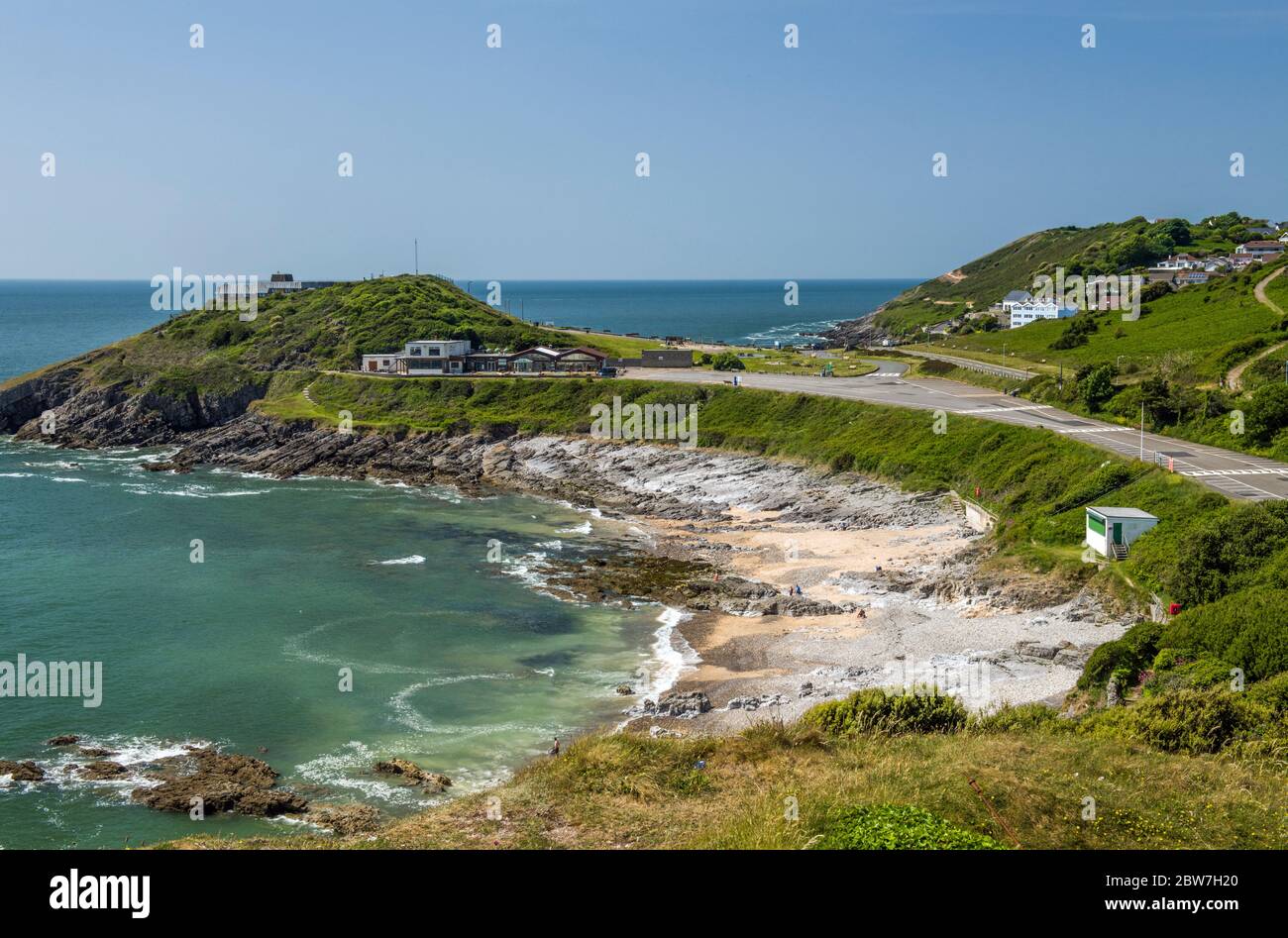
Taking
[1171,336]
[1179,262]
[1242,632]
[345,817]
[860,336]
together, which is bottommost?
[345,817]

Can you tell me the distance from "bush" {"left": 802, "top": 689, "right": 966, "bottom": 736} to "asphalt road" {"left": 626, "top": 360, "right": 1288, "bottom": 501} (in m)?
24.9

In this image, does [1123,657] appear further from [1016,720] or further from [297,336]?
[297,336]

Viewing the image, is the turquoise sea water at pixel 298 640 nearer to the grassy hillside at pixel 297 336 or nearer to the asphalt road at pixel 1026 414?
the asphalt road at pixel 1026 414

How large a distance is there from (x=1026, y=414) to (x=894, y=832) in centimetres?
6108

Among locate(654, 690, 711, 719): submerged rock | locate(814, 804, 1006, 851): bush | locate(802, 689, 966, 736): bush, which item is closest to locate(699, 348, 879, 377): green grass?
locate(654, 690, 711, 719): submerged rock

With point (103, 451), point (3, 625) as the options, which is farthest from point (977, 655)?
point (103, 451)

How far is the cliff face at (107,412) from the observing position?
104812 mm

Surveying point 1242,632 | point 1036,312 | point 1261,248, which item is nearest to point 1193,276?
point 1036,312

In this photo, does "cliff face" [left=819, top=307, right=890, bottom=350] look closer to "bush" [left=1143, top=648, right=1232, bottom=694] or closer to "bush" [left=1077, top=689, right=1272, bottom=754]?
"bush" [left=1143, top=648, right=1232, bottom=694]

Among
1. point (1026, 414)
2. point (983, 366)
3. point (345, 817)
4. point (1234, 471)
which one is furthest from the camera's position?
point (983, 366)

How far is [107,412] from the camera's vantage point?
107438 millimetres

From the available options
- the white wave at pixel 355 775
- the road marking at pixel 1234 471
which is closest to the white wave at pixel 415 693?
the white wave at pixel 355 775

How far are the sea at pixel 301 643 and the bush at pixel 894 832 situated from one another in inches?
645
